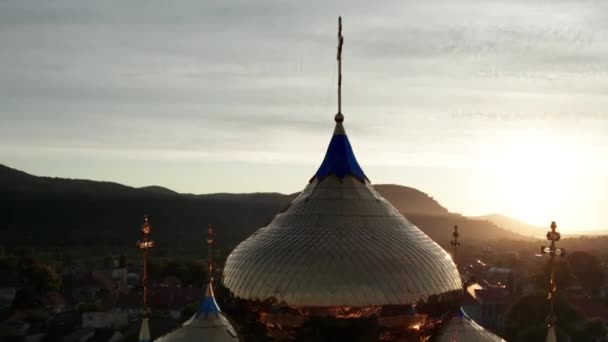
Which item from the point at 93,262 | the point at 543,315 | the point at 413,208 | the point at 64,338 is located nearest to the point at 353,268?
the point at 543,315

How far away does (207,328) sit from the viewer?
50.8ft

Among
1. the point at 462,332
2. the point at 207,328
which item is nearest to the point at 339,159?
the point at 462,332

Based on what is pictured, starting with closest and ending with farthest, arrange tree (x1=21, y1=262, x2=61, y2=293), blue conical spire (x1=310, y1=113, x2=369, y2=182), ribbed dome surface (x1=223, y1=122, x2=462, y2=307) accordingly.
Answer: ribbed dome surface (x1=223, y1=122, x2=462, y2=307) < blue conical spire (x1=310, y1=113, x2=369, y2=182) < tree (x1=21, y1=262, x2=61, y2=293)

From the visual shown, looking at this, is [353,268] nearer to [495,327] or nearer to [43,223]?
[495,327]

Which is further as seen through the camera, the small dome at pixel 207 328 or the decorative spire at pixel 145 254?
the decorative spire at pixel 145 254

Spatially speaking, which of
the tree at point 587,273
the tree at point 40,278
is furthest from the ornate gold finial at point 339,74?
the tree at point 587,273

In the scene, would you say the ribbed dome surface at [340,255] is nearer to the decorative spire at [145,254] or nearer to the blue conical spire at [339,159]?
the blue conical spire at [339,159]

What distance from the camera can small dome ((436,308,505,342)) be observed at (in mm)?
15828

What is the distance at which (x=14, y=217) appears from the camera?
4705 inches

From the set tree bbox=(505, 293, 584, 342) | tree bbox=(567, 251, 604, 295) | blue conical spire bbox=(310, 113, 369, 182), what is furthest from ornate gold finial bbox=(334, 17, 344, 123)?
tree bbox=(567, 251, 604, 295)

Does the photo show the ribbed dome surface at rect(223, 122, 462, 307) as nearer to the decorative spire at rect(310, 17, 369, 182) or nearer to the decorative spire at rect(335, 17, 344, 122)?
the decorative spire at rect(310, 17, 369, 182)

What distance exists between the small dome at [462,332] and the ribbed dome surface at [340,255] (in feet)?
2.23

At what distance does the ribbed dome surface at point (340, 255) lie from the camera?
1488 centimetres

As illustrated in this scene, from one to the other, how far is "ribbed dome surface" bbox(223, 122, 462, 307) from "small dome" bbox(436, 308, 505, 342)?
0.68 meters
